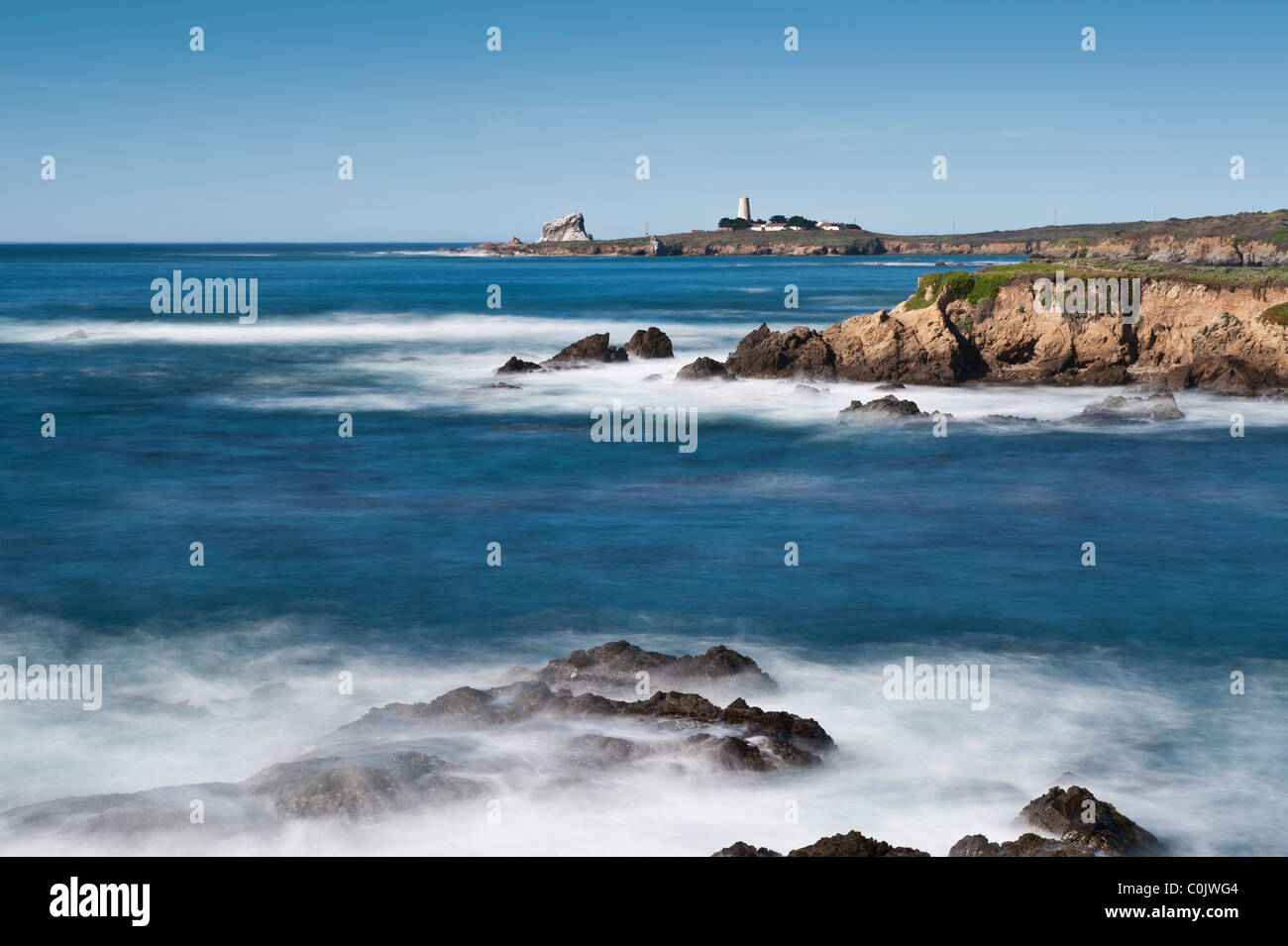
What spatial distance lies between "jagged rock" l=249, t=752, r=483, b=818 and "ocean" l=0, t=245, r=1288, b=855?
13.5 inches

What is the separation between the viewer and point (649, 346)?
5453 centimetres

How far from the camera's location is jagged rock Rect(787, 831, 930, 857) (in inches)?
423

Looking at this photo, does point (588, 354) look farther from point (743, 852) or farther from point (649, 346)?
point (743, 852)

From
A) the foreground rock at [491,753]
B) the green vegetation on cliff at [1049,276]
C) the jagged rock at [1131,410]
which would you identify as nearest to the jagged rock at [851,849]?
the foreground rock at [491,753]

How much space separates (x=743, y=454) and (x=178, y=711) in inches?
796

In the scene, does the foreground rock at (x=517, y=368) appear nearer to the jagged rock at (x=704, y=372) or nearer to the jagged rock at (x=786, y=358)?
the jagged rock at (x=704, y=372)

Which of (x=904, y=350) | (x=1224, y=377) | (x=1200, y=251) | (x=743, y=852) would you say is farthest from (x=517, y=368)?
(x=1200, y=251)

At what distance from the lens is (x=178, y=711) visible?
51.6 feet

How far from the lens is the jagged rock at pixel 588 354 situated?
5131cm

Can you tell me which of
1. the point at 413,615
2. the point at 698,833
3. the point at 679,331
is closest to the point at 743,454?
the point at 413,615

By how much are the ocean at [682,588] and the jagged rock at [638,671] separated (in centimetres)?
60

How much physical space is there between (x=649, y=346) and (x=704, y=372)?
8.44 meters
